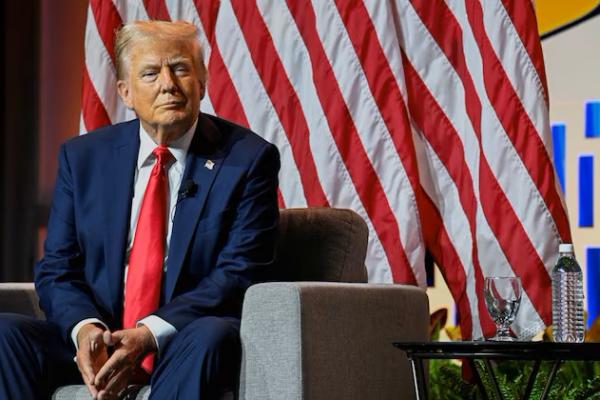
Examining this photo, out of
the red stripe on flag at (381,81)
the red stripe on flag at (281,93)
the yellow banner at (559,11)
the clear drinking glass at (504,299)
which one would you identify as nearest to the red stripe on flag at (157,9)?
the red stripe on flag at (281,93)

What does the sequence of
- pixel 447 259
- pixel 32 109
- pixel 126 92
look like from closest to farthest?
pixel 126 92
pixel 447 259
pixel 32 109

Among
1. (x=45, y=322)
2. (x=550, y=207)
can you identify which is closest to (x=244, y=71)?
(x=550, y=207)

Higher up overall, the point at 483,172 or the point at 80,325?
the point at 483,172

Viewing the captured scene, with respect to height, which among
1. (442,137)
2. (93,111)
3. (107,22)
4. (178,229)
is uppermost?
(107,22)

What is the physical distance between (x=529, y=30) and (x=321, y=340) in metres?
1.61

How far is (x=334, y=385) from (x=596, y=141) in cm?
193

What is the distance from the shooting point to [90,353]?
2621mm

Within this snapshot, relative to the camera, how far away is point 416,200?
12.7ft

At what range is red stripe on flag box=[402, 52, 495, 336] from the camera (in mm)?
3828

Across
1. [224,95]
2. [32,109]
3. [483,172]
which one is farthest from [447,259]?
[32,109]

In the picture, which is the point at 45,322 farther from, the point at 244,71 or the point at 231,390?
the point at 244,71

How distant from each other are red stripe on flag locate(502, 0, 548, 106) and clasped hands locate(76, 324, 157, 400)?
1748 mm

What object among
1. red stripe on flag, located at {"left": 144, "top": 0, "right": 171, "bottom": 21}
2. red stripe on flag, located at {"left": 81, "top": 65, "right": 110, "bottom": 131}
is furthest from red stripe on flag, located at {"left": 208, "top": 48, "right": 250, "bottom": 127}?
red stripe on flag, located at {"left": 81, "top": 65, "right": 110, "bottom": 131}

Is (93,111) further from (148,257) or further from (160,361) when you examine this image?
(160,361)
